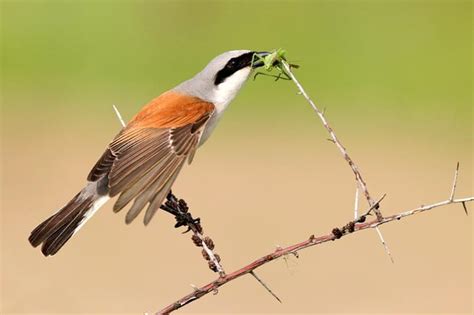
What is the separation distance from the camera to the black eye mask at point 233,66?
479 cm

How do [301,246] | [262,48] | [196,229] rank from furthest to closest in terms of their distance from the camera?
[262,48], [196,229], [301,246]

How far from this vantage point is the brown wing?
3922 millimetres

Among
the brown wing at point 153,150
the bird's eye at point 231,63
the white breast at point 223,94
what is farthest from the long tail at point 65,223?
the bird's eye at point 231,63

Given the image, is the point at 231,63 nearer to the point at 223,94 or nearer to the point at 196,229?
the point at 223,94

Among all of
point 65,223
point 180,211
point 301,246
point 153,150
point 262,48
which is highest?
point 262,48

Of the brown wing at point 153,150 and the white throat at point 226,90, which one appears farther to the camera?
the white throat at point 226,90

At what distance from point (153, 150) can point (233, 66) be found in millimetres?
718

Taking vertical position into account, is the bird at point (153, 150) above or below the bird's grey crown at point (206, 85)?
below

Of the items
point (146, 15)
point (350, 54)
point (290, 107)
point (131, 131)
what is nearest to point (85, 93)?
point (146, 15)

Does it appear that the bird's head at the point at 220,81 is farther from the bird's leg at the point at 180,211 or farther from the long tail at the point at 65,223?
the bird's leg at the point at 180,211

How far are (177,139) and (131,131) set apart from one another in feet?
0.77

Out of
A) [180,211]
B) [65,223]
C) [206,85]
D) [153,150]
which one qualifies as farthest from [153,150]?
[180,211]

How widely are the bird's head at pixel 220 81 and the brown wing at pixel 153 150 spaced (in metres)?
0.12

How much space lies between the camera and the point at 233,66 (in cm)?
488
